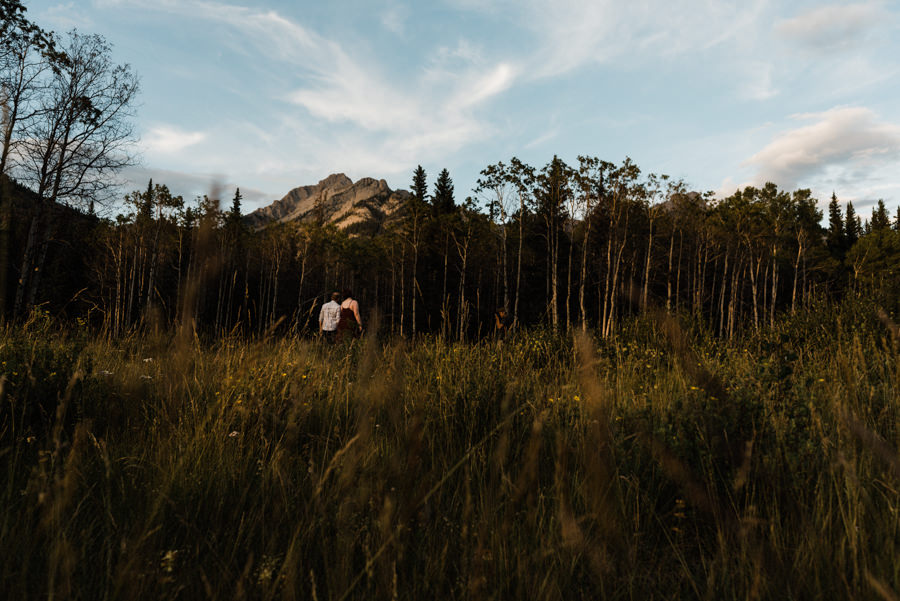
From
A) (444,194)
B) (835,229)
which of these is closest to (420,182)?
(444,194)

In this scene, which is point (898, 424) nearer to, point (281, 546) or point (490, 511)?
point (490, 511)

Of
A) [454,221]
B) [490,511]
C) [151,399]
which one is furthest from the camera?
[454,221]

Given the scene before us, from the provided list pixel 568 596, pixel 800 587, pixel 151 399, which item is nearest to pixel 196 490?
pixel 568 596

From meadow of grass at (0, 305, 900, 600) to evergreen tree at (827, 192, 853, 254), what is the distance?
90.7m

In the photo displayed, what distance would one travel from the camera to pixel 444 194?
50906 mm

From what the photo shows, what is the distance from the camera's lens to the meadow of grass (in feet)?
4.58

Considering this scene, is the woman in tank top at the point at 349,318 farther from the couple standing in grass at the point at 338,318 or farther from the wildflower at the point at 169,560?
the wildflower at the point at 169,560

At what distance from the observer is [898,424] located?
269cm

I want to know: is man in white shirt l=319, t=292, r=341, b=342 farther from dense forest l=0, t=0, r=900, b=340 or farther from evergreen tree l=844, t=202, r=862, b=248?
evergreen tree l=844, t=202, r=862, b=248

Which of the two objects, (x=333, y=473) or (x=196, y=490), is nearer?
(x=196, y=490)

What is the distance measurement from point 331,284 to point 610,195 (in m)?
35.7

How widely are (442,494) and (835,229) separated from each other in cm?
9960

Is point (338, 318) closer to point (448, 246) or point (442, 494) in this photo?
point (442, 494)

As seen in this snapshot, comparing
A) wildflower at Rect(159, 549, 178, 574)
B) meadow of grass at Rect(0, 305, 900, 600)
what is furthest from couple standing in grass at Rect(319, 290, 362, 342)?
wildflower at Rect(159, 549, 178, 574)
